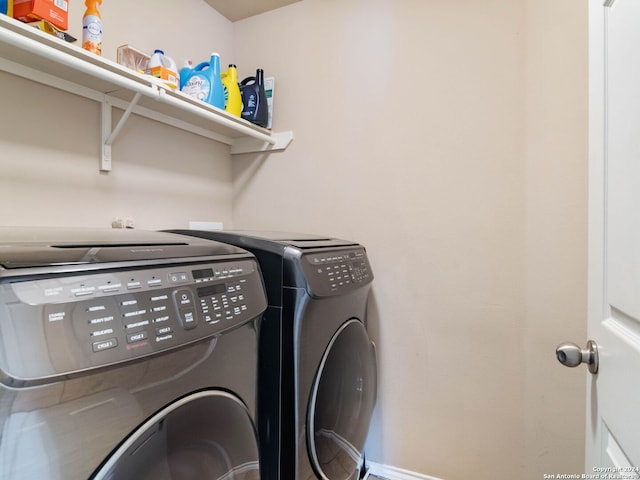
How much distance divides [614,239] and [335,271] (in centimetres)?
73

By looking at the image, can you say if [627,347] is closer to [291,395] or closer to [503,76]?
[291,395]

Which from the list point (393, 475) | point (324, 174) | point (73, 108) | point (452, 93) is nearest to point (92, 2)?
point (73, 108)

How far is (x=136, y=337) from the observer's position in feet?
1.86

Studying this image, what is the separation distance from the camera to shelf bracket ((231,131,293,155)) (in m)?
1.93

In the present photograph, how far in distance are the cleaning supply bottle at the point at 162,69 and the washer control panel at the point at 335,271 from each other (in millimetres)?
900

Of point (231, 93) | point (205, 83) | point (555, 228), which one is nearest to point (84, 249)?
point (205, 83)

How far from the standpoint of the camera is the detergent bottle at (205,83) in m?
1.60

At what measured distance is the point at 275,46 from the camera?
1972mm

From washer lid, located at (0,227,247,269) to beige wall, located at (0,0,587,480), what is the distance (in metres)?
0.67

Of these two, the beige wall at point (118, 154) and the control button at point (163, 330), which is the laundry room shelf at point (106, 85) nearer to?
the beige wall at point (118, 154)

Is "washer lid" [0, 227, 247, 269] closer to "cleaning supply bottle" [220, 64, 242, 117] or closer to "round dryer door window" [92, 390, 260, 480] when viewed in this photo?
"round dryer door window" [92, 390, 260, 480]

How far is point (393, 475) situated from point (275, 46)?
7.35ft

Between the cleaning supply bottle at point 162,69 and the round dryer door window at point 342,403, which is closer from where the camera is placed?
the round dryer door window at point 342,403

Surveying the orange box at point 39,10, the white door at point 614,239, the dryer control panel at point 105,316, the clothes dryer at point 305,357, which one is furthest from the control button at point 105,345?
the orange box at point 39,10
